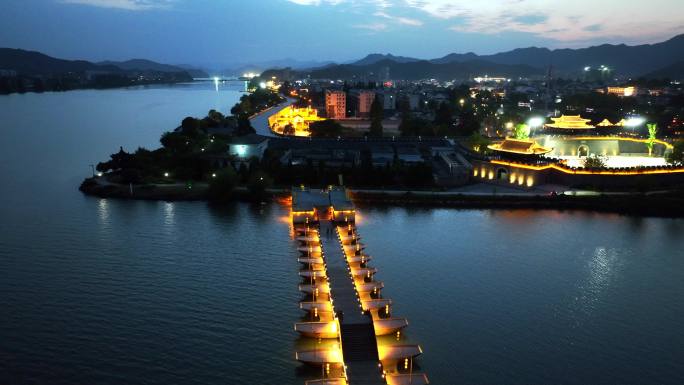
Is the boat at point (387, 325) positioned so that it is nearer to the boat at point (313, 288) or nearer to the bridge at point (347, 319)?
the bridge at point (347, 319)

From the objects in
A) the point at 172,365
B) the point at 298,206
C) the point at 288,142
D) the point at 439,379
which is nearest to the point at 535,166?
the point at 298,206

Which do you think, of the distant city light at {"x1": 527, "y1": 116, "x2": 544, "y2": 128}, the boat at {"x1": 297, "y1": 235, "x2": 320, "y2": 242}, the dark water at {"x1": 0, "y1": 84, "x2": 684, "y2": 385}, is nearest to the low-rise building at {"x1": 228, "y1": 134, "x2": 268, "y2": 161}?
the dark water at {"x1": 0, "y1": 84, "x2": 684, "y2": 385}

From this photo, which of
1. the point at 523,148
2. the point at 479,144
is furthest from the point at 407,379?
the point at 479,144

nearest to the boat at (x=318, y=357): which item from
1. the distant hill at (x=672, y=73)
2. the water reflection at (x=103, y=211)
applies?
the water reflection at (x=103, y=211)

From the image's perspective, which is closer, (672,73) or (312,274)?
(312,274)

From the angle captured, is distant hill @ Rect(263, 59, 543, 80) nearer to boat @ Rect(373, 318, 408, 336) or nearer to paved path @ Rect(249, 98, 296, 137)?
paved path @ Rect(249, 98, 296, 137)

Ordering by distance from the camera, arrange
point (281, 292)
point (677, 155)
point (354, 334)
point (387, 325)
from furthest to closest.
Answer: point (677, 155)
point (281, 292)
point (387, 325)
point (354, 334)

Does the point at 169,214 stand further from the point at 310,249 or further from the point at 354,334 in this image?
the point at 354,334

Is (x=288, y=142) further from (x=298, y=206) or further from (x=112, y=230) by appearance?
(x=112, y=230)
